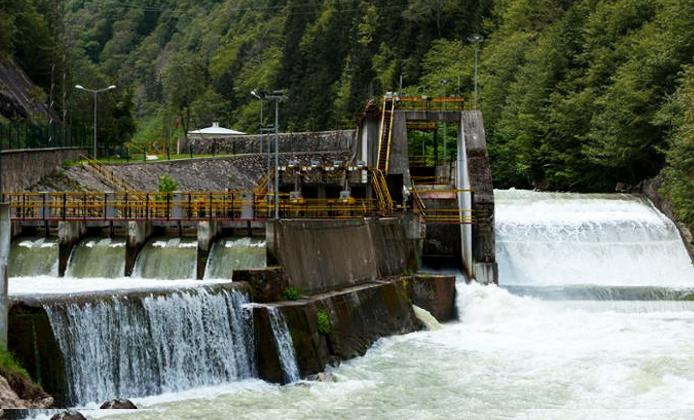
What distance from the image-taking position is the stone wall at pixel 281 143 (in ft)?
256

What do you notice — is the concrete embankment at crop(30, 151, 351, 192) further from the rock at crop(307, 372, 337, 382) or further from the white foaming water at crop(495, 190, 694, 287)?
the rock at crop(307, 372, 337, 382)

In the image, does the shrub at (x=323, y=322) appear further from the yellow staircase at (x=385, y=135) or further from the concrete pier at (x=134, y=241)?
the yellow staircase at (x=385, y=135)

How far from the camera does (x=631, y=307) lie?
33125 mm

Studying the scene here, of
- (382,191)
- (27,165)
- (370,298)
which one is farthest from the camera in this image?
(27,165)

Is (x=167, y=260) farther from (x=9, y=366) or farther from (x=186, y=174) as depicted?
(x=186, y=174)

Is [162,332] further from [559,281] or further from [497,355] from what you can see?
A: [559,281]

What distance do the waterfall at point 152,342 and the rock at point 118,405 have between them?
0.58m

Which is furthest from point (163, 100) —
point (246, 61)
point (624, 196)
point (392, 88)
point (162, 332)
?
point (162, 332)

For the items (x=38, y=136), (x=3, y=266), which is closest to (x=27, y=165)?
(x=38, y=136)

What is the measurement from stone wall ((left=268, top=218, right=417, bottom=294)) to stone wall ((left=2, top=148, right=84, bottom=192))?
1832cm

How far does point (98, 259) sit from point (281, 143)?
1947 inches

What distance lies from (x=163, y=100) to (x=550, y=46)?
94.7 meters

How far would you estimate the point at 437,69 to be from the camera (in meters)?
94.9

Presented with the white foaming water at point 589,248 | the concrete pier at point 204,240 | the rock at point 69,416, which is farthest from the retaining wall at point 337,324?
the white foaming water at point 589,248
